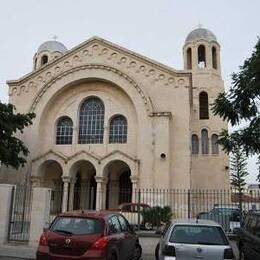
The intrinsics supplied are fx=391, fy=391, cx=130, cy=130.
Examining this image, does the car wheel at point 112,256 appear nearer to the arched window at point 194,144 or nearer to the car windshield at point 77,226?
the car windshield at point 77,226

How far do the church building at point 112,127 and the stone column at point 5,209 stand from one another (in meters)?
12.6

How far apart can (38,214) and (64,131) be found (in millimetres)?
17002

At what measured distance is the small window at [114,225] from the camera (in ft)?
31.4

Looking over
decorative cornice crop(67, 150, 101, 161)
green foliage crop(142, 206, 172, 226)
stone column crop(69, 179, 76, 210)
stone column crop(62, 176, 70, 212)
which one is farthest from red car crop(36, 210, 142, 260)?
stone column crop(69, 179, 76, 210)

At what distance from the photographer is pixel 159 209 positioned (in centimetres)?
2339

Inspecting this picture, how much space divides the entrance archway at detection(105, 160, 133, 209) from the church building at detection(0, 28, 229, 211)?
3.2 inches

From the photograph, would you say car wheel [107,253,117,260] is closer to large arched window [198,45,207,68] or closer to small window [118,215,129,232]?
small window [118,215,129,232]

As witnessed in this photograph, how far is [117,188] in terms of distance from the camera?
30.4 m

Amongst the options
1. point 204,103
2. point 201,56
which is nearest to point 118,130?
point 204,103

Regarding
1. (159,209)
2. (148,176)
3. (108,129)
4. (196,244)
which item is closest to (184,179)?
(148,176)

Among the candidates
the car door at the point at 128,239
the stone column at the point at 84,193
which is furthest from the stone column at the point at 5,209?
the stone column at the point at 84,193

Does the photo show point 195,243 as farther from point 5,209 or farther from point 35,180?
point 35,180

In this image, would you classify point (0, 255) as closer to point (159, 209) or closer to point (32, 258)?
point (32, 258)

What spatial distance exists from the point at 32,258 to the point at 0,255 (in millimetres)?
1237
